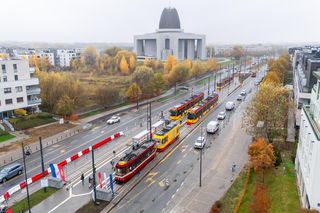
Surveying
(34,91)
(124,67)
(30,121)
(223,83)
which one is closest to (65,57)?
(124,67)

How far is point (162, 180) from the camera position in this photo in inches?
1237

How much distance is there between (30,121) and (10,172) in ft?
70.0

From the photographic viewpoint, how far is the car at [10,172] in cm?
3133

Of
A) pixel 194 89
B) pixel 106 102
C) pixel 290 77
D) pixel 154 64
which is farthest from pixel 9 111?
pixel 290 77

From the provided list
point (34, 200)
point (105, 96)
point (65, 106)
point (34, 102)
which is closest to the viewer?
point (34, 200)

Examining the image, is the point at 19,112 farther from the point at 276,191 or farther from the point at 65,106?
the point at 276,191

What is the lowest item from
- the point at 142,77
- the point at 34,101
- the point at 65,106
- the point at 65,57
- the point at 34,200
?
the point at 34,200

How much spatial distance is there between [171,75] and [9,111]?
49.3 meters

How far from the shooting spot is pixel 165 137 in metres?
39.8

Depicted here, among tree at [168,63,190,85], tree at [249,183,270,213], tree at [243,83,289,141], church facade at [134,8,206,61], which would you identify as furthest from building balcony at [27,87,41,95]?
church facade at [134,8,206,61]

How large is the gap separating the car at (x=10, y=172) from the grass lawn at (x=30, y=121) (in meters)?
17.7

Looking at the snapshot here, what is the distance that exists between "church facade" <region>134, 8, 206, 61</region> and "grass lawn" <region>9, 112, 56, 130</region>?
10627 cm

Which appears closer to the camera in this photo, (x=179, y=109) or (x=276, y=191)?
(x=276, y=191)

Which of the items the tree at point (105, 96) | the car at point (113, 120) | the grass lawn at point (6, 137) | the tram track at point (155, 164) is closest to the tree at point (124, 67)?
the tree at point (105, 96)
